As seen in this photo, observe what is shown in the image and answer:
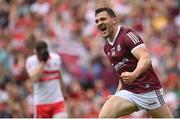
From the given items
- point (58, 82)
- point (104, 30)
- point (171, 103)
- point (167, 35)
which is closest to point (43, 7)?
point (167, 35)

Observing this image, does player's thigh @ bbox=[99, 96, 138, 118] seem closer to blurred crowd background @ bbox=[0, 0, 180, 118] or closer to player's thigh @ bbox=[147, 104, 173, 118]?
player's thigh @ bbox=[147, 104, 173, 118]

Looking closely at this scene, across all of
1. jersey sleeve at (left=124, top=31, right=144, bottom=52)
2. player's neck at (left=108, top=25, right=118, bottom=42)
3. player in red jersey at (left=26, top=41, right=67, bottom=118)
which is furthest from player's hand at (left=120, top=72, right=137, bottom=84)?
player in red jersey at (left=26, top=41, right=67, bottom=118)

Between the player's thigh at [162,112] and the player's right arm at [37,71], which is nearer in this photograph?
the player's thigh at [162,112]

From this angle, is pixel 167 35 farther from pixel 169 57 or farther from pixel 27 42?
pixel 27 42

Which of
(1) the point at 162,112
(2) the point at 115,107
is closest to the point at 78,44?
(1) the point at 162,112

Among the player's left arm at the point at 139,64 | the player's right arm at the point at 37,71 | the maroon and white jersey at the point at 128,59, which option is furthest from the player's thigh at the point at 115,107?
the player's right arm at the point at 37,71

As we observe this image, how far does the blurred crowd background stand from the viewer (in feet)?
54.2

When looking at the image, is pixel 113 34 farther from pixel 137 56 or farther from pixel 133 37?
pixel 137 56

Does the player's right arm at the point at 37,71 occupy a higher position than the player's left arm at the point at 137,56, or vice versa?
the player's left arm at the point at 137,56

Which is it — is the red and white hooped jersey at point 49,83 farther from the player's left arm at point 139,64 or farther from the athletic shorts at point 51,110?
the player's left arm at point 139,64

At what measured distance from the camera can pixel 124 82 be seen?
370 inches

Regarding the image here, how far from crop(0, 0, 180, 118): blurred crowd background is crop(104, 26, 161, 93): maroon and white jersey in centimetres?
595

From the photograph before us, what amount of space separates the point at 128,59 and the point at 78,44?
30.0 feet

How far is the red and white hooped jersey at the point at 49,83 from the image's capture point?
12.8m
